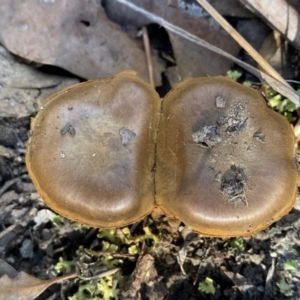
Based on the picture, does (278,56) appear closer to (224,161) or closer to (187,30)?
(187,30)

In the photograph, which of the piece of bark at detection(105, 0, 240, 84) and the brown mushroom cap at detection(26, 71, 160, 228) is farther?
the piece of bark at detection(105, 0, 240, 84)

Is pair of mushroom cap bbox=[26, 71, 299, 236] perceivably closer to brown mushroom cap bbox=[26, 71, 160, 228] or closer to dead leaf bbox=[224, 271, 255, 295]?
brown mushroom cap bbox=[26, 71, 160, 228]

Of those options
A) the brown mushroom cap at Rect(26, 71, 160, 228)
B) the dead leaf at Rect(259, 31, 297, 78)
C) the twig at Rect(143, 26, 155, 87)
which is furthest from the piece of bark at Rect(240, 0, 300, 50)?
the brown mushroom cap at Rect(26, 71, 160, 228)

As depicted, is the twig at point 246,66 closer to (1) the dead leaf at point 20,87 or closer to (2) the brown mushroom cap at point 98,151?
(2) the brown mushroom cap at point 98,151

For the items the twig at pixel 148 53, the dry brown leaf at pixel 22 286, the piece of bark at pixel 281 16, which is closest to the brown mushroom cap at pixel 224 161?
the twig at pixel 148 53

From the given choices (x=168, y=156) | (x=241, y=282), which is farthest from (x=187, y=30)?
(x=241, y=282)

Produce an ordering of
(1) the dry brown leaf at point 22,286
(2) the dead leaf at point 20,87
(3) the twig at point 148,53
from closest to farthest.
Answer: (1) the dry brown leaf at point 22,286 → (2) the dead leaf at point 20,87 → (3) the twig at point 148,53
